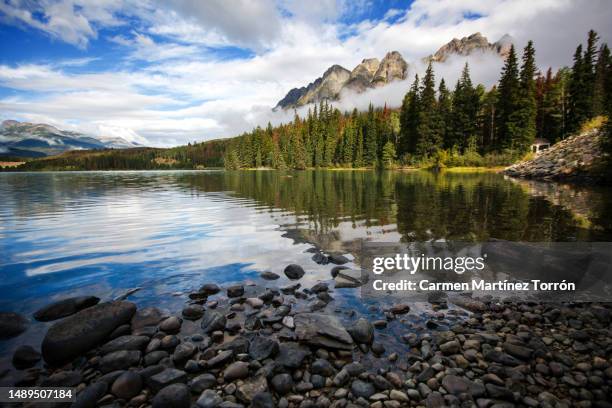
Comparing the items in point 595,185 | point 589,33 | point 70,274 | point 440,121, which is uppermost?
point 589,33

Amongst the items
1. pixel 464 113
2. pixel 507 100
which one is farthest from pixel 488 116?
pixel 507 100

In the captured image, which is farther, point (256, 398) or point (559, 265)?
point (559, 265)

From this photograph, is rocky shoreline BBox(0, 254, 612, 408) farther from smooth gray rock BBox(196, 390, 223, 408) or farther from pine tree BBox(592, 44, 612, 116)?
pine tree BBox(592, 44, 612, 116)

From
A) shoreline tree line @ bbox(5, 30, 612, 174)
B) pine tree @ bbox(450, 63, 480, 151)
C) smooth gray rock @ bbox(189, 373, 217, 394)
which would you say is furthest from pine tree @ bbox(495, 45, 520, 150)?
smooth gray rock @ bbox(189, 373, 217, 394)

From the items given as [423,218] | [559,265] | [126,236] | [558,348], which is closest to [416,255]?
[559,265]

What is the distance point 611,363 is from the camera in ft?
→ 15.5

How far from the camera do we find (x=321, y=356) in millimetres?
5340

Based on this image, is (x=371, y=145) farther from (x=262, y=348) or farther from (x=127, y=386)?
(x=127, y=386)

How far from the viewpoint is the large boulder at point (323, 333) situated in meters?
5.54

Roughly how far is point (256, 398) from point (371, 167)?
11405 centimetres

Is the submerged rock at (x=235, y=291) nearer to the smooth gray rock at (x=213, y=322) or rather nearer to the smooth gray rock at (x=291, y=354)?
the smooth gray rock at (x=213, y=322)

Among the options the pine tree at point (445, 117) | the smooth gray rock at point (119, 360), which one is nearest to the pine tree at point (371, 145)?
the pine tree at point (445, 117)

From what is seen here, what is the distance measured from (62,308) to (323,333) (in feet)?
21.8

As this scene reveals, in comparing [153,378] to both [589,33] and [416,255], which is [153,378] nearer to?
[416,255]
